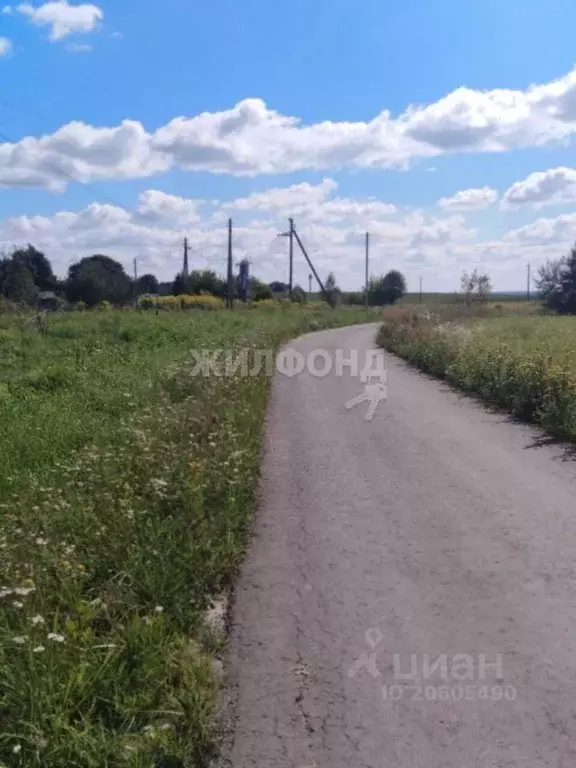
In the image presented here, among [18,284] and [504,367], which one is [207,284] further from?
[504,367]

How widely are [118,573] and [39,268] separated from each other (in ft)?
267

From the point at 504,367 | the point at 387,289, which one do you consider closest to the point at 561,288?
the point at 387,289

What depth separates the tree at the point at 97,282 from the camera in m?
70.9

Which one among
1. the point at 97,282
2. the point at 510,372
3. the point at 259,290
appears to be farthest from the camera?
the point at 259,290

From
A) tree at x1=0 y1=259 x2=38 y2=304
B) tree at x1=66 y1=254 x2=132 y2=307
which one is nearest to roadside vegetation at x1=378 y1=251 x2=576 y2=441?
tree at x1=0 y1=259 x2=38 y2=304

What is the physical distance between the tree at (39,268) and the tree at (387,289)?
4034 centimetres

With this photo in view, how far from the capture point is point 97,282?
70.8 metres

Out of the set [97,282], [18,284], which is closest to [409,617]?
[18,284]

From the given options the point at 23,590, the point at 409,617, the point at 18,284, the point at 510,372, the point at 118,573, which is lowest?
the point at 409,617

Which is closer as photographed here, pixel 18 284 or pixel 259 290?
pixel 18 284

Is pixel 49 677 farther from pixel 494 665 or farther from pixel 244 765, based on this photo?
pixel 494 665

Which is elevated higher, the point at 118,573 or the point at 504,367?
the point at 504,367

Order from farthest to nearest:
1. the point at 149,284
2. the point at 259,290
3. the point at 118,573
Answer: the point at 149,284 → the point at 259,290 → the point at 118,573

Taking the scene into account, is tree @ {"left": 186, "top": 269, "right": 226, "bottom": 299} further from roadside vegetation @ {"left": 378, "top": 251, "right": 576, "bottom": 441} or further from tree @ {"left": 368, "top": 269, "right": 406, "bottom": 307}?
roadside vegetation @ {"left": 378, "top": 251, "right": 576, "bottom": 441}
